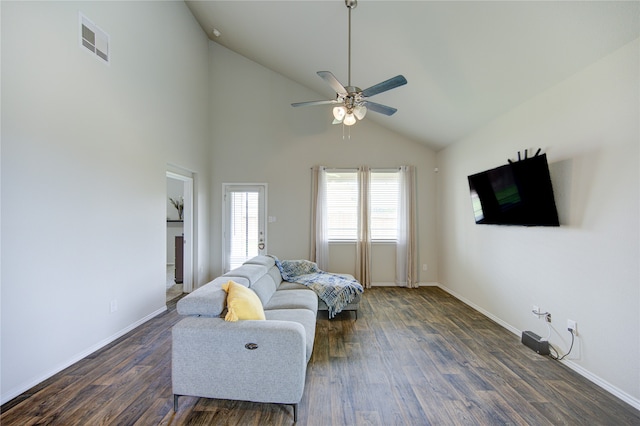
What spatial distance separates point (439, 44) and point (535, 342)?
326 centimetres

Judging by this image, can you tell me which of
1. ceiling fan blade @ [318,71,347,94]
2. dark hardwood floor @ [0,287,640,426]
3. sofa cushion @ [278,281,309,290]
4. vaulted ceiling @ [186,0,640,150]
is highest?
vaulted ceiling @ [186,0,640,150]

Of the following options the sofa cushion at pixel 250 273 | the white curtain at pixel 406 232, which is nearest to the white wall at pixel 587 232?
the white curtain at pixel 406 232

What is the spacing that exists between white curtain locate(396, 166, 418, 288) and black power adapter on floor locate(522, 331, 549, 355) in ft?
7.60

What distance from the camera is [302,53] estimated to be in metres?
4.16

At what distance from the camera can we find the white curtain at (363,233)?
517 centimetres

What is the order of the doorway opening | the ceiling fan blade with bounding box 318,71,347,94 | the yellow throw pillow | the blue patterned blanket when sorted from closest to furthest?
the yellow throw pillow
the ceiling fan blade with bounding box 318,71,347,94
the blue patterned blanket
the doorway opening

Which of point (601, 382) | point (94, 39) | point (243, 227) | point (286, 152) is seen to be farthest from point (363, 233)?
point (94, 39)

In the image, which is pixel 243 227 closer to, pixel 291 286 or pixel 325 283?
pixel 291 286

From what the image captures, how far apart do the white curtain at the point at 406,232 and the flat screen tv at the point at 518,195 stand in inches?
62.1

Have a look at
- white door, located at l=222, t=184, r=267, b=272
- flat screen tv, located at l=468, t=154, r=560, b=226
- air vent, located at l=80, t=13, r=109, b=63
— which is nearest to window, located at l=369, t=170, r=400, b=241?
flat screen tv, located at l=468, t=154, r=560, b=226

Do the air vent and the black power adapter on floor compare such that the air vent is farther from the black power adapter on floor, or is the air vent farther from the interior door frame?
the black power adapter on floor

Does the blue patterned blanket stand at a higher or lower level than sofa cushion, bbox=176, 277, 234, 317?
lower

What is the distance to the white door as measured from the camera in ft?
17.3

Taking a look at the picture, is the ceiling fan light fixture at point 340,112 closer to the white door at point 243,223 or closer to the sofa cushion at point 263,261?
the sofa cushion at point 263,261
